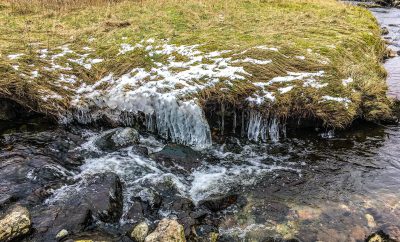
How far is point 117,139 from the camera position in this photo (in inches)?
355

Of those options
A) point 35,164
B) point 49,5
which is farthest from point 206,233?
point 49,5

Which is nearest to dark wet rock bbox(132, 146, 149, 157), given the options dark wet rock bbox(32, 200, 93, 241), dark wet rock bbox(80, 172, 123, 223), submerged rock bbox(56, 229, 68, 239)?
dark wet rock bbox(80, 172, 123, 223)

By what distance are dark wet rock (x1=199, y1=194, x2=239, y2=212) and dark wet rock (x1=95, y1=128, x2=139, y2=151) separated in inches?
115

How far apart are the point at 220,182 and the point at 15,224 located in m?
4.10

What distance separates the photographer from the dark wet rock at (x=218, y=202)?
6.97 metres

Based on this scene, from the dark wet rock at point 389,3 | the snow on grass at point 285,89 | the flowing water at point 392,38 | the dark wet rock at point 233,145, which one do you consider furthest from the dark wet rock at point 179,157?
the dark wet rock at point 389,3

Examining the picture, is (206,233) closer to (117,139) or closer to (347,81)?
(117,139)

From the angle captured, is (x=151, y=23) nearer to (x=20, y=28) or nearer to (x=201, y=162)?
(x=20, y=28)

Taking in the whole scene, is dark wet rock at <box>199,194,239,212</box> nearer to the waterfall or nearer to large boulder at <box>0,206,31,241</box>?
the waterfall

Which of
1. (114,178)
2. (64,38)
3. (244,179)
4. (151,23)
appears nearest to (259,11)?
(151,23)

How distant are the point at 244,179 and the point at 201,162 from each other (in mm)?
1221

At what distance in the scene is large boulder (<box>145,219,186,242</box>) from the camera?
5852 mm

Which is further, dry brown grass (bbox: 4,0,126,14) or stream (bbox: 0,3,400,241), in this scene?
dry brown grass (bbox: 4,0,126,14)

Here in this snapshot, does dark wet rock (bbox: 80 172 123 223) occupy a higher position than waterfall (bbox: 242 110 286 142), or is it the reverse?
waterfall (bbox: 242 110 286 142)
